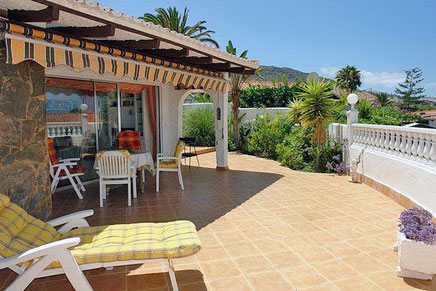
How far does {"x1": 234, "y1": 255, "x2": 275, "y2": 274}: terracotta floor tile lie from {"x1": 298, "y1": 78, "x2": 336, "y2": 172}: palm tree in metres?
8.72

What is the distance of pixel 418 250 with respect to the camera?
4.63 m

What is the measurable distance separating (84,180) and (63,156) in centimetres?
108

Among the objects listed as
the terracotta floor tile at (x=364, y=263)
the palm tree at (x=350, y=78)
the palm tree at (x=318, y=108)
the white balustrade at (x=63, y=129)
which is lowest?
the terracotta floor tile at (x=364, y=263)

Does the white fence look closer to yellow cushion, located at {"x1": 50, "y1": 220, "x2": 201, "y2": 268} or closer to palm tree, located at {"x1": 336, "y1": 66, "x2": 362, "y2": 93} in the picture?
yellow cushion, located at {"x1": 50, "y1": 220, "x2": 201, "y2": 268}

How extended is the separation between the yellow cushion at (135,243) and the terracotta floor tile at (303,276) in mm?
1555

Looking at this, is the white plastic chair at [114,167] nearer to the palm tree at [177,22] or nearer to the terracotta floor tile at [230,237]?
the terracotta floor tile at [230,237]

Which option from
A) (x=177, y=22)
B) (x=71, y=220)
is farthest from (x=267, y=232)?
(x=177, y=22)

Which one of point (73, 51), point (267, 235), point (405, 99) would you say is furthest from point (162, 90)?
point (405, 99)

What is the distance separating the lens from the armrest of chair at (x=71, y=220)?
15.7ft

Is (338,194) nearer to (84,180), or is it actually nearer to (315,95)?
(315,95)

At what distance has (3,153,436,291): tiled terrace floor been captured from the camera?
4703 millimetres

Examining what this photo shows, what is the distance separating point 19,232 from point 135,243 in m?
1.57

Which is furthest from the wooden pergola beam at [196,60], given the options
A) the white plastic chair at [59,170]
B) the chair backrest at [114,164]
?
the white plastic chair at [59,170]

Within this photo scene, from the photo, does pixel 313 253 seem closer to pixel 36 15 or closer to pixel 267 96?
pixel 36 15
